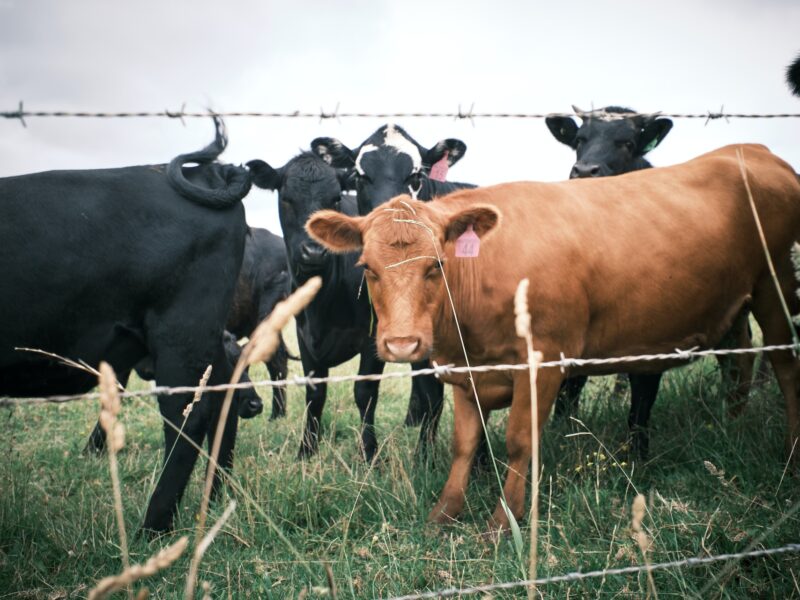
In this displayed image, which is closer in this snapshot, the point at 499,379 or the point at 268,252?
the point at 499,379

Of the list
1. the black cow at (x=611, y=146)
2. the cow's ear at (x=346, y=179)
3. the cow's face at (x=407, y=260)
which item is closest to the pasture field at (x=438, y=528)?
the cow's face at (x=407, y=260)

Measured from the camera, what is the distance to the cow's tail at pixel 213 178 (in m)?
3.66

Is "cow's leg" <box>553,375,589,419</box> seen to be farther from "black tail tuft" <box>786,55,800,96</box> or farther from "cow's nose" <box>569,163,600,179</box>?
"black tail tuft" <box>786,55,800,96</box>

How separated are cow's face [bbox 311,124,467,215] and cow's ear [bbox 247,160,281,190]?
557 millimetres

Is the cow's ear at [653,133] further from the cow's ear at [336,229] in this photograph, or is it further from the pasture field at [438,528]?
the cow's ear at [336,229]

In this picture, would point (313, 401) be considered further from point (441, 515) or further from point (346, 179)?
point (441, 515)

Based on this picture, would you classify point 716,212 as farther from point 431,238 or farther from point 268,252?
point 268,252

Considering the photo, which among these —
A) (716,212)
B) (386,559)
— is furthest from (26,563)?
(716,212)

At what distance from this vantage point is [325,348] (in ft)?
18.7

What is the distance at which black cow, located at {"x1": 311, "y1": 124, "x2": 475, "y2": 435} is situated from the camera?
5.35 m

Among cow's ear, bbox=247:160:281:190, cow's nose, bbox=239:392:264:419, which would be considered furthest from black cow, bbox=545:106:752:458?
cow's ear, bbox=247:160:281:190

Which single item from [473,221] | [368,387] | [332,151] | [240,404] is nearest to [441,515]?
[473,221]

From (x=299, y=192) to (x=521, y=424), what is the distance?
3.00m

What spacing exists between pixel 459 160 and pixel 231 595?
4.80 m
